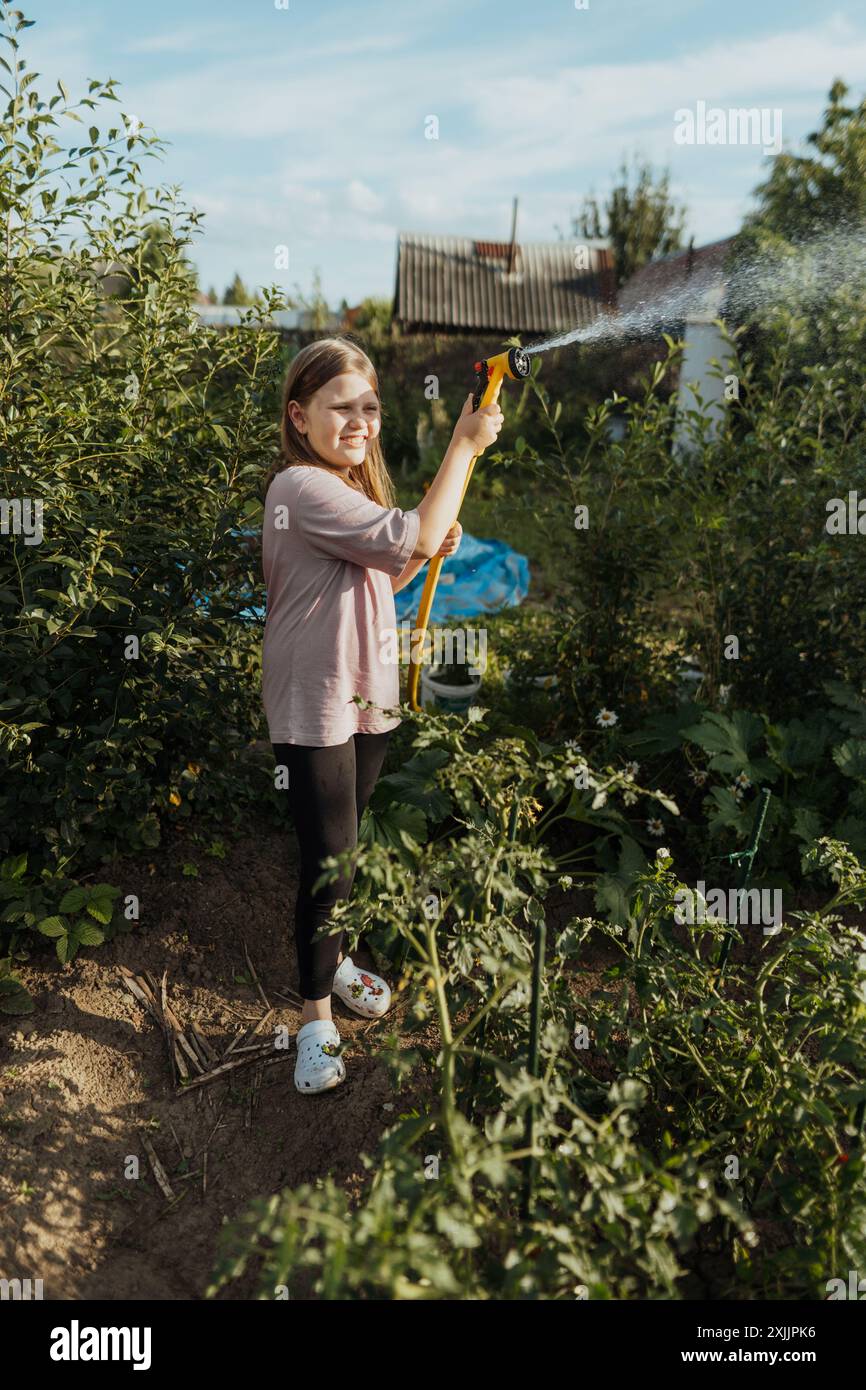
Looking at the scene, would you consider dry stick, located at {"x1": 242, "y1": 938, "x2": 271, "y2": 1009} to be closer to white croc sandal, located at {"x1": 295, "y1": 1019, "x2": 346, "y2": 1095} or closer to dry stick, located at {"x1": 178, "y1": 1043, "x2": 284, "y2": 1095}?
dry stick, located at {"x1": 178, "y1": 1043, "x2": 284, "y2": 1095}

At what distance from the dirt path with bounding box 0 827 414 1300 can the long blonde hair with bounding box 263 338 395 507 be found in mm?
1434

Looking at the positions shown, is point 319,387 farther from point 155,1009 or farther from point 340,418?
point 155,1009

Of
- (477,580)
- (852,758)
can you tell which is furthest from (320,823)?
(477,580)

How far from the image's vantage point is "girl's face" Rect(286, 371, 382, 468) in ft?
7.98

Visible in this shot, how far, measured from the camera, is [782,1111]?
6.72 feet

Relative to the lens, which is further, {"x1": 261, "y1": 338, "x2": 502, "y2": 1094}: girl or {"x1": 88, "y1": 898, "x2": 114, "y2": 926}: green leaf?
{"x1": 88, "y1": 898, "x2": 114, "y2": 926}: green leaf

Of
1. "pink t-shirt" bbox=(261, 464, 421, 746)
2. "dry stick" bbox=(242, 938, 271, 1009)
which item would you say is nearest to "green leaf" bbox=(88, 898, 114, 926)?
"dry stick" bbox=(242, 938, 271, 1009)

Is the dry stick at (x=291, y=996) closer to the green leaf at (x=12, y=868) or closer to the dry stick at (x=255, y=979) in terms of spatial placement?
the dry stick at (x=255, y=979)

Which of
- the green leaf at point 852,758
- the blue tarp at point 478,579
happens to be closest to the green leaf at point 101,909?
the green leaf at point 852,758
